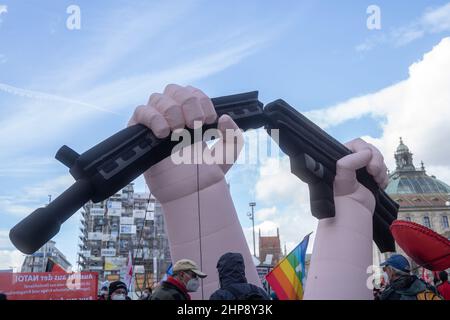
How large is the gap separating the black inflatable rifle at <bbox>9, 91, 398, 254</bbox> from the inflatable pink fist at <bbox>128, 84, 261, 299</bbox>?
218 mm

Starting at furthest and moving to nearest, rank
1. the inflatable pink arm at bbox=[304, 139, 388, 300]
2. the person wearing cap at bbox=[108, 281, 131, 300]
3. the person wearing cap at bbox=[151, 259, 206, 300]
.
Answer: the person wearing cap at bbox=[108, 281, 131, 300]
the inflatable pink arm at bbox=[304, 139, 388, 300]
the person wearing cap at bbox=[151, 259, 206, 300]

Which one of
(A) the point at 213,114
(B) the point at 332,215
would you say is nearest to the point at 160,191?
(A) the point at 213,114

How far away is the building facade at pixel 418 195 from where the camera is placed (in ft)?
176

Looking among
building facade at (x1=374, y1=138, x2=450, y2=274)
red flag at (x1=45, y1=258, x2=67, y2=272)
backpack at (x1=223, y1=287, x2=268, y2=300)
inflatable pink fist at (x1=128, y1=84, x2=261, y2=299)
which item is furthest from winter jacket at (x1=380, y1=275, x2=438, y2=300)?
building facade at (x1=374, y1=138, x2=450, y2=274)

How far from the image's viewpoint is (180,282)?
3.06 metres

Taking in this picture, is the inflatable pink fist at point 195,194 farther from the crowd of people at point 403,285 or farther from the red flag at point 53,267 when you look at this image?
the red flag at point 53,267

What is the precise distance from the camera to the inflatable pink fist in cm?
472

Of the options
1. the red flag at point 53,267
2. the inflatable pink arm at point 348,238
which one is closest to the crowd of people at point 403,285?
the inflatable pink arm at point 348,238

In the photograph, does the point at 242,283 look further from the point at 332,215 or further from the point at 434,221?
the point at 434,221

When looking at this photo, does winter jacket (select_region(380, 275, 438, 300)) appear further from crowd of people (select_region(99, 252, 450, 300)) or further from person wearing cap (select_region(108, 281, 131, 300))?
person wearing cap (select_region(108, 281, 131, 300))

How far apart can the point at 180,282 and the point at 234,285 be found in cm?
45

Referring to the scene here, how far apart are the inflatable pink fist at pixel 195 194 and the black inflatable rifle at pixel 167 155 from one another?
0.72 feet
